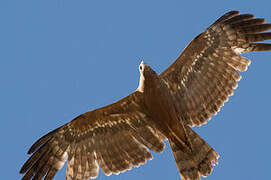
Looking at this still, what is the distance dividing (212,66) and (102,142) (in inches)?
135

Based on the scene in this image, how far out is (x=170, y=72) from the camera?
12445mm

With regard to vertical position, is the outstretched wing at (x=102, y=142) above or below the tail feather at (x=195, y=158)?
above

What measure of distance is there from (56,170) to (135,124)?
2274 mm

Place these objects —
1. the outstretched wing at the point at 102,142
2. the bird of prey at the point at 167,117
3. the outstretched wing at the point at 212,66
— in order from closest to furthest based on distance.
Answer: the bird of prey at the point at 167,117 → the outstretched wing at the point at 102,142 → the outstretched wing at the point at 212,66

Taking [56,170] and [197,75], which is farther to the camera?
[197,75]

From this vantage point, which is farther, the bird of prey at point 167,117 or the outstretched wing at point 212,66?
the outstretched wing at point 212,66

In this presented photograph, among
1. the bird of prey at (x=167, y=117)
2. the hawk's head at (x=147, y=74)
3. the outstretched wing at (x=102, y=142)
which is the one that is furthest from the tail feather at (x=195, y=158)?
the hawk's head at (x=147, y=74)

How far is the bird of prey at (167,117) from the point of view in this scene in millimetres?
11742

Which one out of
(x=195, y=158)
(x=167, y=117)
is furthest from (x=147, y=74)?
(x=195, y=158)

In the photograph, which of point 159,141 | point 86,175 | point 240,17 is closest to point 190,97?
point 159,141

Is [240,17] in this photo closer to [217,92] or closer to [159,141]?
[217,92]

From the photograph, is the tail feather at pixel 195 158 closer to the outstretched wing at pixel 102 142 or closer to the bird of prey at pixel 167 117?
the bird of prey at pixel 167 117

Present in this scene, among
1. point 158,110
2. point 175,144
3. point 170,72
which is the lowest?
point 175,144

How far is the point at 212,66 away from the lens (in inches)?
493
